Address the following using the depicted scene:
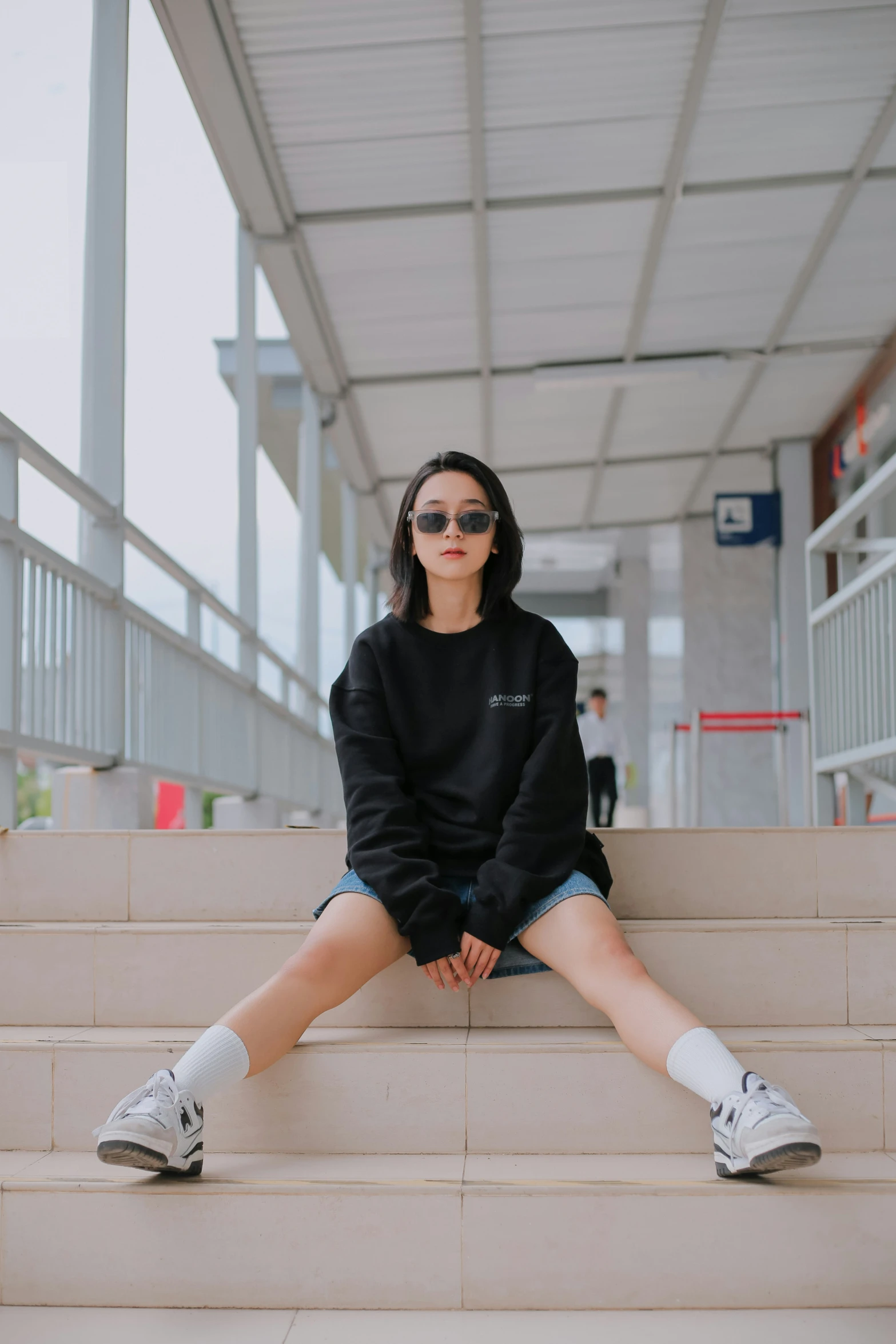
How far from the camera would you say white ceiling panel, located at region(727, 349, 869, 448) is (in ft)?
28.5

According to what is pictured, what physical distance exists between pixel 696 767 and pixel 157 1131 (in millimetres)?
4263

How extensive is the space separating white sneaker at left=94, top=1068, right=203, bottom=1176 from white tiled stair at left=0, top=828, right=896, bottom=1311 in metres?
0.06

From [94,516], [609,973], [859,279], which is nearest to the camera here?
[609,973]

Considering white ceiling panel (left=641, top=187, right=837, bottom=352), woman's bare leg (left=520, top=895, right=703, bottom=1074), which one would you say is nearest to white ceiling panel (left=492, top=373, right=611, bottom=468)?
white ceiling panel (left=641, top=187, right=837, bottom=352)

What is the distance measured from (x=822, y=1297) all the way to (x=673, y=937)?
72 cm

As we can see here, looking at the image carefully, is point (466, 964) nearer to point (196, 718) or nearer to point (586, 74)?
point (196, 718)

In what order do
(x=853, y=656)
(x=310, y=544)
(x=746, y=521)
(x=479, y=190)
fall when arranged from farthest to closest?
1. (x=746, y=521)
2. (x=310, y=544)
3. (x=479, y=190)
4. (x=853, y=656)

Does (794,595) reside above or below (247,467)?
below

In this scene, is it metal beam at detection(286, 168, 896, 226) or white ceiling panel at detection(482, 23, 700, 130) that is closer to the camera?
white ceiling panel at detection(482, 23, 700, 130)

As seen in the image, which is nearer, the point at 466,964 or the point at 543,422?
the point at 466,964

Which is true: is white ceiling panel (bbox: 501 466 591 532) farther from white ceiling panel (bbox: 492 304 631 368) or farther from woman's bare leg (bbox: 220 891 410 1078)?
woman's bare leg (bbox: 220 891 410 1078)

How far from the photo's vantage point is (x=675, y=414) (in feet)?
31.8

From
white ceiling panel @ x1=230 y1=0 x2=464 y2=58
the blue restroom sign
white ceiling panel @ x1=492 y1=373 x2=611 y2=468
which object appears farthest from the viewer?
the blue restroom sign

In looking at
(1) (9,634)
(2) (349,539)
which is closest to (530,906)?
(1) (9,634)
